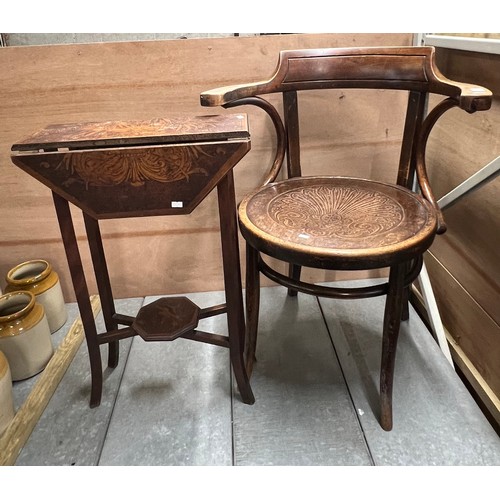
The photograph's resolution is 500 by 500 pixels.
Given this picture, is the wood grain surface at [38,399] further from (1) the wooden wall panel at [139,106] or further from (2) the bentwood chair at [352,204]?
(2) the bentwood chair at [352,204]

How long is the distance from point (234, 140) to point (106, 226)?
825 mm

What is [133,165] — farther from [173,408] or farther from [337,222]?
[173,408]

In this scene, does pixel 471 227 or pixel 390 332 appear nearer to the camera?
pixel 390 332

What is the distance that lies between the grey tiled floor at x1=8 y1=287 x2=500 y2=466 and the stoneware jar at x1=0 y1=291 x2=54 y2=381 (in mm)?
67

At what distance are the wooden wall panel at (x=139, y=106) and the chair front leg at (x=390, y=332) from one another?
651mm

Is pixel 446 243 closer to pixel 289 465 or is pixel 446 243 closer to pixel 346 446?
pixel 346 446

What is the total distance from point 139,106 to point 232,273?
2.22ft

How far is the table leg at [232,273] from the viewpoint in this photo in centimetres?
91

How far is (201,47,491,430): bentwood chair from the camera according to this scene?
32.8 inches

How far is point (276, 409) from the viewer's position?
3.59 feet

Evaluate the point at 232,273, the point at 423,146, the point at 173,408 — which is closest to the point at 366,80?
the point at 423,146

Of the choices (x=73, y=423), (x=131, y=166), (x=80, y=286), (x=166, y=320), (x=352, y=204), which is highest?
(x=131, y=166)

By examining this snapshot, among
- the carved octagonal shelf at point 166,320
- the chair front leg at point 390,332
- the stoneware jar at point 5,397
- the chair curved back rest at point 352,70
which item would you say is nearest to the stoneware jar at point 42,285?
the stoneware jar at point 5,397

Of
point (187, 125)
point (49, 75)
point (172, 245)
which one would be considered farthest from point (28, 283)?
point (187, 125)
